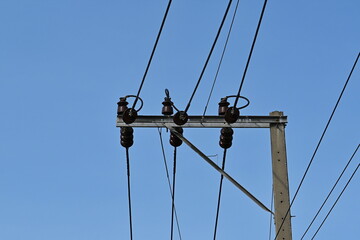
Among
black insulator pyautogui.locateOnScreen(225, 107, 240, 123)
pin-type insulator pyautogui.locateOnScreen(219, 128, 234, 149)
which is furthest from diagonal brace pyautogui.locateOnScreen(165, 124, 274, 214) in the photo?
black insulator pyautogui.locateOnScreen(225, 107, 240, 123)

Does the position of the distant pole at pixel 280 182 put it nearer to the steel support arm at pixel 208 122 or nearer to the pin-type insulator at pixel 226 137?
the steel support arm at pixel 208 122

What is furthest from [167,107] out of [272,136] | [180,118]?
[272,136]

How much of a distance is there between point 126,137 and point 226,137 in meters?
1.13

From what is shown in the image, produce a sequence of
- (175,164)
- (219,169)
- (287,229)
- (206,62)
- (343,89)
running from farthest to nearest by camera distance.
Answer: (175,164)
(219,169)
(287,229)
(343,89)
(206,62)

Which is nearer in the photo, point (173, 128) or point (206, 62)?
point (206, 62)

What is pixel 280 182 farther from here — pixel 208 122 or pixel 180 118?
pixel 180 118

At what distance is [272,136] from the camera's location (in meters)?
7.87

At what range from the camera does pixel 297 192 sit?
782 cm

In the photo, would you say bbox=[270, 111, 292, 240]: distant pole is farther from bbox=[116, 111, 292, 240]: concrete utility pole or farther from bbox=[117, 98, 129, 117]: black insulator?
bbox=[117, 98, 129, 117]: black insulator

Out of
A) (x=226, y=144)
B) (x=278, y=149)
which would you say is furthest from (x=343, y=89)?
(x=226, y=144)

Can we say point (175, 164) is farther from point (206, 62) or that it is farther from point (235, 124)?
point (206, 62)

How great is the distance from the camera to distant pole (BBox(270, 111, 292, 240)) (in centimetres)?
745

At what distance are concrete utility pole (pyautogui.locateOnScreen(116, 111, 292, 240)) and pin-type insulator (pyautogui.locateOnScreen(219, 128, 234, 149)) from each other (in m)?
0.06

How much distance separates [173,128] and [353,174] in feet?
6.73
